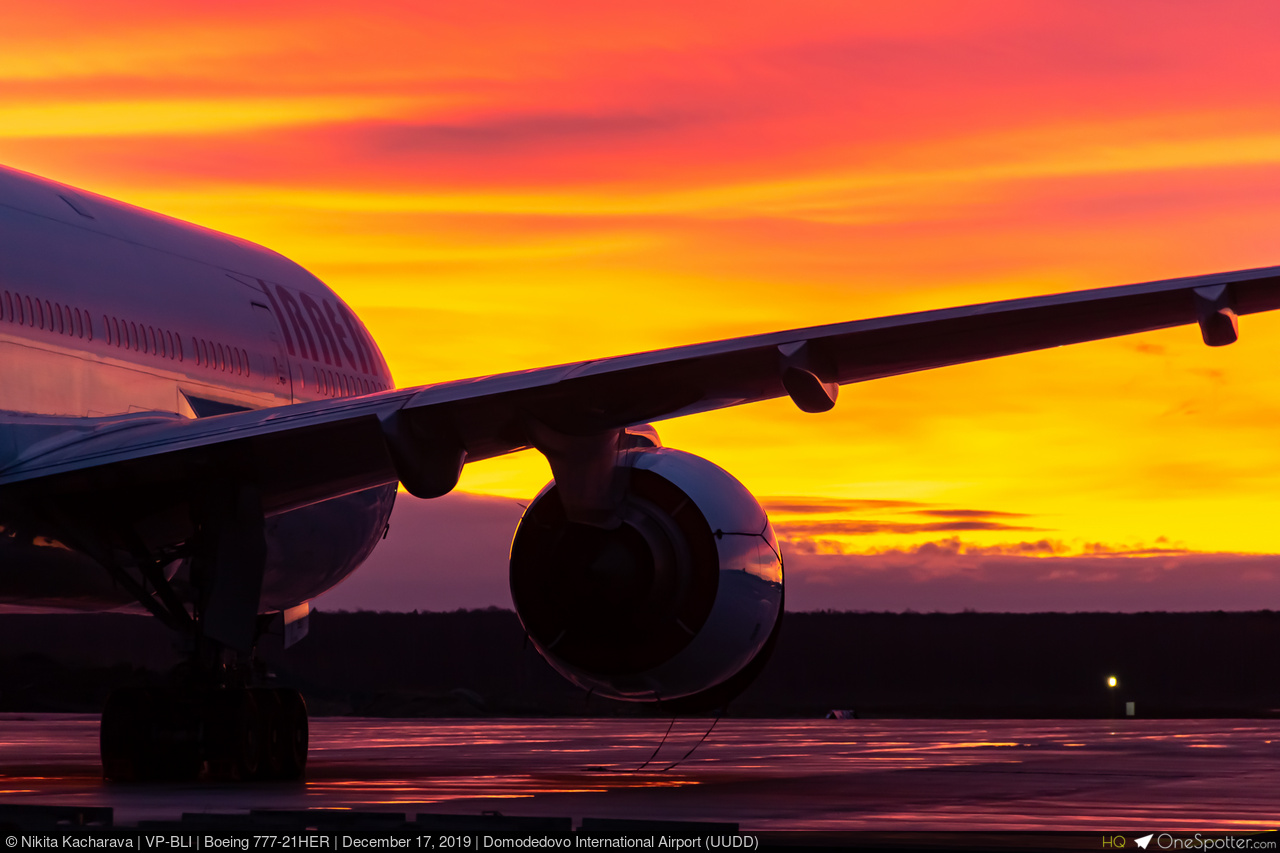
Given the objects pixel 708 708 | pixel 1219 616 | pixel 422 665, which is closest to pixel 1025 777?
pixel 708 708

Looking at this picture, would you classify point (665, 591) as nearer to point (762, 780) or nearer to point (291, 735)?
point (762, 780)

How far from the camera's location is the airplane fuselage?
12984 mm

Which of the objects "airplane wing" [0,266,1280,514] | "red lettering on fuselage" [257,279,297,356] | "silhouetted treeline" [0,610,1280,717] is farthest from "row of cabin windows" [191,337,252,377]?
"silhouetted treeline" [0,610,1280,717]

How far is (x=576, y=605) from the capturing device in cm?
1423

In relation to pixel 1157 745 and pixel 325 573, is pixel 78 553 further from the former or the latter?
pixel 1157 745

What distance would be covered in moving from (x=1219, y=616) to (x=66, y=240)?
64661mm

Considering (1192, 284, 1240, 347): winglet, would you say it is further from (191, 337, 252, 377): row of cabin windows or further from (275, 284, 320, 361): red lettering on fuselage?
(275, 284, 320, 361): red lettering on fuselage

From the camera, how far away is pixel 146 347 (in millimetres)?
14320

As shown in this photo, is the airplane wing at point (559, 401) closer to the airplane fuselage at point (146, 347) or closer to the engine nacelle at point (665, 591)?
the airplane fuselage at point (146, 347)

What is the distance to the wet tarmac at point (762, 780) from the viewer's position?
1123cm

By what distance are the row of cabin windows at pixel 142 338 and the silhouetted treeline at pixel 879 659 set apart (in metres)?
36.4

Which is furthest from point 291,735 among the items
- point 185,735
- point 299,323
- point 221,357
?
point 299,323

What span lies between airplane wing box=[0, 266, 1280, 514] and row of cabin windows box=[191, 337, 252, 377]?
141 centimetres

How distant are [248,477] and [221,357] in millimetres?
2146
